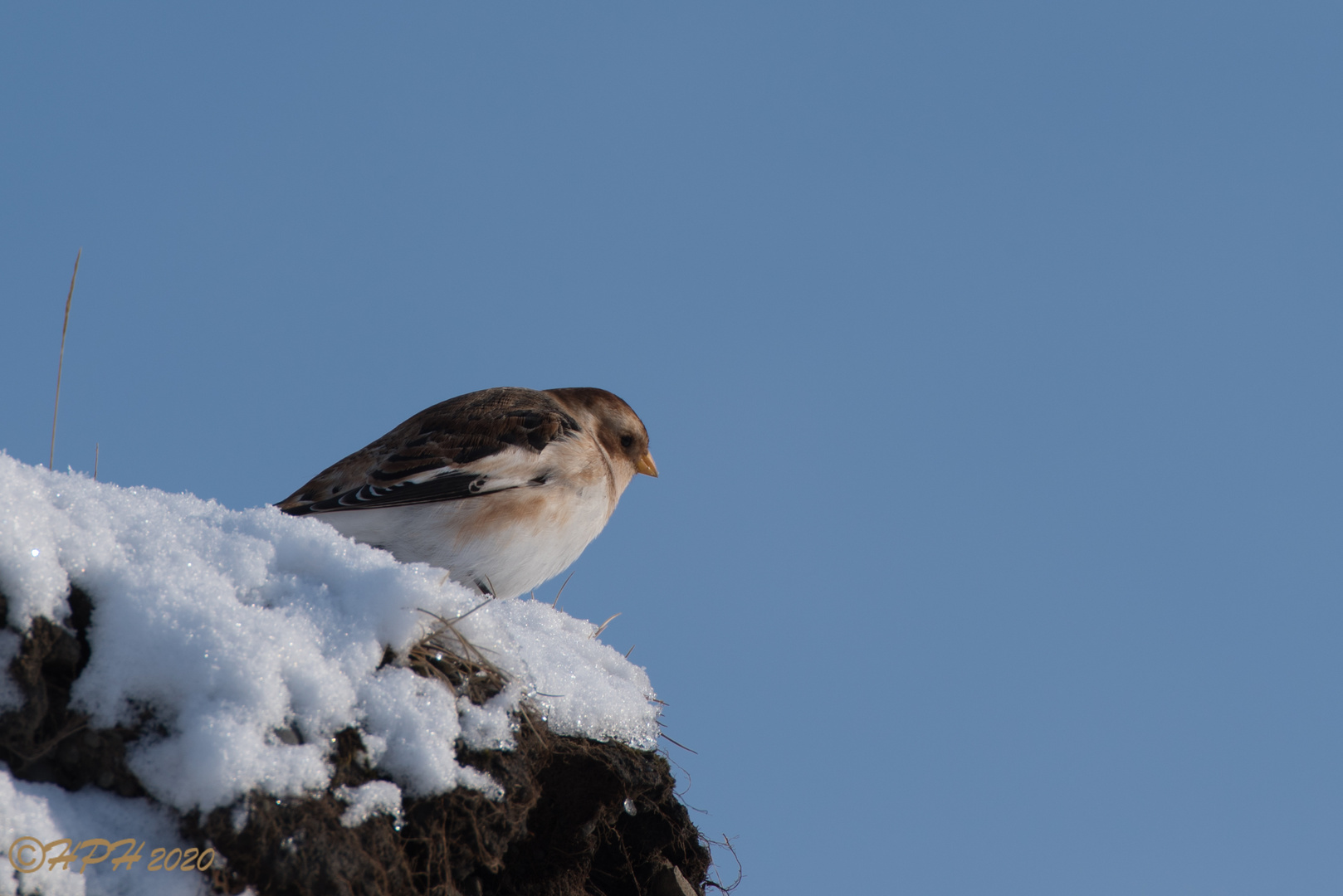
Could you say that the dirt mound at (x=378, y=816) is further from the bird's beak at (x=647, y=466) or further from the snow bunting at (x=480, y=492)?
the bird's beak at (x=647, y=466)

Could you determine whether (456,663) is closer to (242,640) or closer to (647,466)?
(242,640)

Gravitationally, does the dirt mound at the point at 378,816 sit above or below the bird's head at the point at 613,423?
below

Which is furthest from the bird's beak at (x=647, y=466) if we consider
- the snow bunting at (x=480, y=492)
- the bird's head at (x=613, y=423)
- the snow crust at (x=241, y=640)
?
the snow crust at (x=241, y=640)

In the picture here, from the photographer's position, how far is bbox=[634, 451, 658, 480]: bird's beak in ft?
25.4

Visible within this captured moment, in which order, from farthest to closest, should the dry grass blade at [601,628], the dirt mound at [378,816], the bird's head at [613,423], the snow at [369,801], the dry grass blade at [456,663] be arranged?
the bird's head at [613,423], the dry grass blade at [601,628], the dry grass blade at [456,663], the snow at [369,801], the dirt mound at [378,816]

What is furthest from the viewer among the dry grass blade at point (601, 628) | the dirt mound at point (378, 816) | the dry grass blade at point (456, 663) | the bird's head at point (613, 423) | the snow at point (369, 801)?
the bird's head at point (613, 423)

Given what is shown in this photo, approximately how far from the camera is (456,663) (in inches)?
148

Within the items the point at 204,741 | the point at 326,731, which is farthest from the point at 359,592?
the point at 204,741

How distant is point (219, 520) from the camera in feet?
12.7

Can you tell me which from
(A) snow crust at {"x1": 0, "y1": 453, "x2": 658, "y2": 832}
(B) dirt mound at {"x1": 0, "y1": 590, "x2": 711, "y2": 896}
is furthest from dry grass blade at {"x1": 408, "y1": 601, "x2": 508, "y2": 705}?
(B) dirt mound at {"x1": 0, "y1": 590, "x2": 711, "y2": 896}

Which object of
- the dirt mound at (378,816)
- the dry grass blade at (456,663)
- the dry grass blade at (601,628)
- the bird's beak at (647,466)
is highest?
the bird's beak at (647,466)

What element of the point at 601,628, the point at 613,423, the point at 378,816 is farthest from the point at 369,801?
the point at 613,423

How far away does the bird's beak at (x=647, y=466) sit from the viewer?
25.4ft

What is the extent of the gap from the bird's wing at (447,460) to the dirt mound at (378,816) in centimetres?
213
